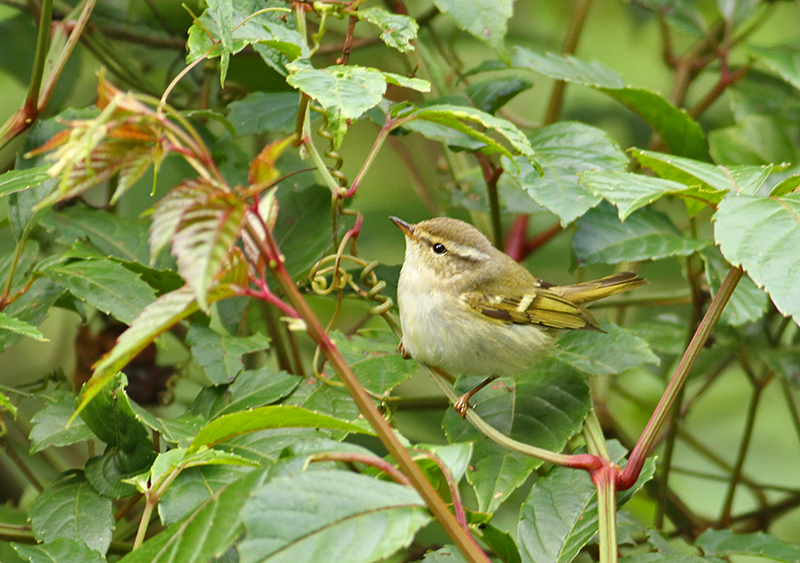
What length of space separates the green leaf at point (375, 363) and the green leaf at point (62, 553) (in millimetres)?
773

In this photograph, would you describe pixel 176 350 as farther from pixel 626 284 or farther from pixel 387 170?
pixel 626 284

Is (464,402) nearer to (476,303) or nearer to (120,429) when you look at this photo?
(476,303)

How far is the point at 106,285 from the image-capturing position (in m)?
1.78

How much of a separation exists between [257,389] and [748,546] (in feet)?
4.51

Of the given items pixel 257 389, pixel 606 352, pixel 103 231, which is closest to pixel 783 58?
pixel 606 352

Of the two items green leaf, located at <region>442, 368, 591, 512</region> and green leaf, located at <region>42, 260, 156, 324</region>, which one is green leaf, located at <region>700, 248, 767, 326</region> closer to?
green leaf, located at <region>442, 368, 591, 512</region>

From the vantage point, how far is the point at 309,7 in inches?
73.5

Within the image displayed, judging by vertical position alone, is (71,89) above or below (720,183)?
below

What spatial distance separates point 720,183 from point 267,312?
1.47m

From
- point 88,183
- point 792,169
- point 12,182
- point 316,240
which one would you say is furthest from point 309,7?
point 792,169

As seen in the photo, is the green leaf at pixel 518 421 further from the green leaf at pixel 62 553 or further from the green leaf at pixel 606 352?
the green leaf at pixel 62 553

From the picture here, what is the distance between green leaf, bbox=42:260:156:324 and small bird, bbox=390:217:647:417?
2.51 feet

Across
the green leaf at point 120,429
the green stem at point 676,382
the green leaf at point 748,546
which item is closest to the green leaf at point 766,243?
the green stem at point 676,382

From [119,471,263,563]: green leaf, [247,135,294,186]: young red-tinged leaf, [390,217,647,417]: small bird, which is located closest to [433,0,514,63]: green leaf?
[390,217,647,417]: small bird
